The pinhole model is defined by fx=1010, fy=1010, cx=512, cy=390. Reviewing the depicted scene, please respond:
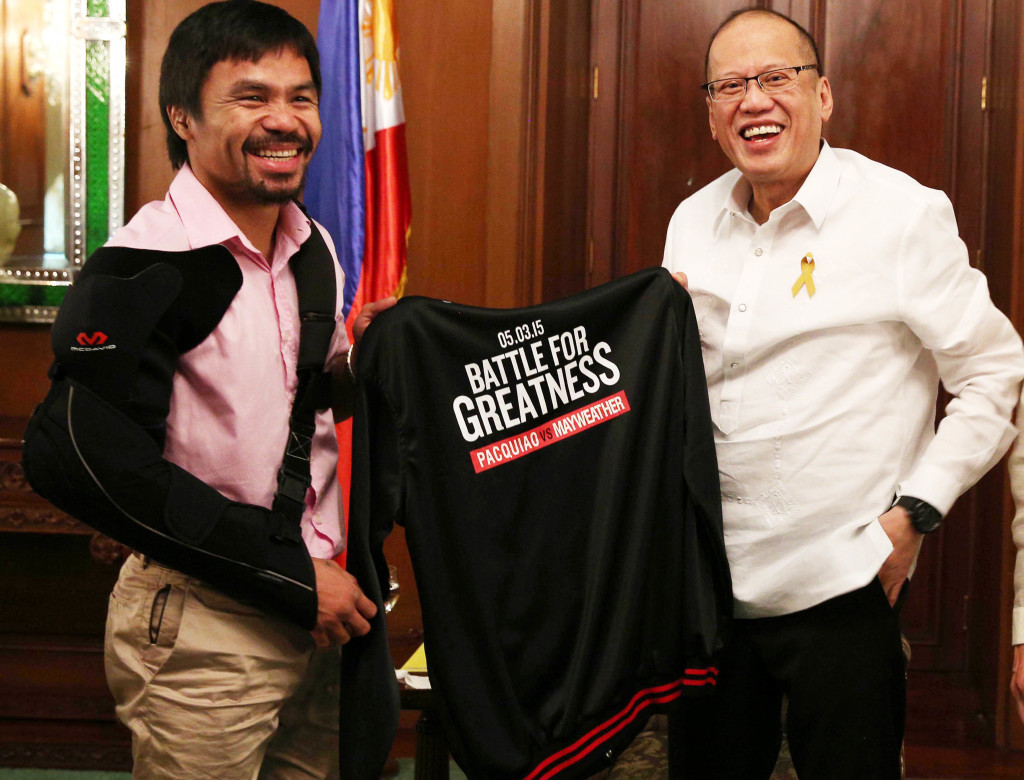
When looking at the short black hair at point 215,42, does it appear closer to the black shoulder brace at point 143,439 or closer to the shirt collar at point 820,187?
the black shoulder brace at point 143,439

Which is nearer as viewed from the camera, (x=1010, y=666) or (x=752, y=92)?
(x=752, y=92)

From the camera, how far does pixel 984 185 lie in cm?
287

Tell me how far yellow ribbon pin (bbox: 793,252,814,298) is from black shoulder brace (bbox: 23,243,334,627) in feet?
2.74

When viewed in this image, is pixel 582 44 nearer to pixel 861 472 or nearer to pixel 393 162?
pixel 393 162

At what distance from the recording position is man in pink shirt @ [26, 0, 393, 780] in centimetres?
124

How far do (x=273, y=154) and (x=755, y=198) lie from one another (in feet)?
2.57

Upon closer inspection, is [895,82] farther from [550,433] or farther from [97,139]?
[97,139]

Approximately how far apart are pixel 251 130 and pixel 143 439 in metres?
0.44

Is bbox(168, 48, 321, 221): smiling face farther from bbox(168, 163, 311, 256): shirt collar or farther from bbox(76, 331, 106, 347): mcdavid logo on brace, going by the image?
bbox(76, 331, 106, 347): mcdavid logo on brace

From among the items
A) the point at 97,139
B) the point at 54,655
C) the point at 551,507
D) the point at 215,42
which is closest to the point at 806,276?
the point at 551,507

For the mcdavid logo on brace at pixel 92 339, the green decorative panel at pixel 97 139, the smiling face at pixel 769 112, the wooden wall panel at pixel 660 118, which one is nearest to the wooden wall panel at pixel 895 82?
the wooden wall panel at pixel 660 118

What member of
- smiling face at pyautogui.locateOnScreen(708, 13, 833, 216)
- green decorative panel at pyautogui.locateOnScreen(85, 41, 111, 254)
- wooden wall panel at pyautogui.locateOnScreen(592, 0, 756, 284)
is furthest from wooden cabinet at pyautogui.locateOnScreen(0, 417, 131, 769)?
smiling face at pyautogui.locateOnScreen(708, 13, 833, 216)

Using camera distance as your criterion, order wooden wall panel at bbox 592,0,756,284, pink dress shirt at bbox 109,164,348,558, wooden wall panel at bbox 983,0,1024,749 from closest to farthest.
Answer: pink dress shirt at bbox 109,164,348,558 → wooden wall panel at bbox 983,0,1024,749 → wooden wall panel at bbox 592,0,756,284

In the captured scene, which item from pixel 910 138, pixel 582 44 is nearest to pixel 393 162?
pixel 582 44
